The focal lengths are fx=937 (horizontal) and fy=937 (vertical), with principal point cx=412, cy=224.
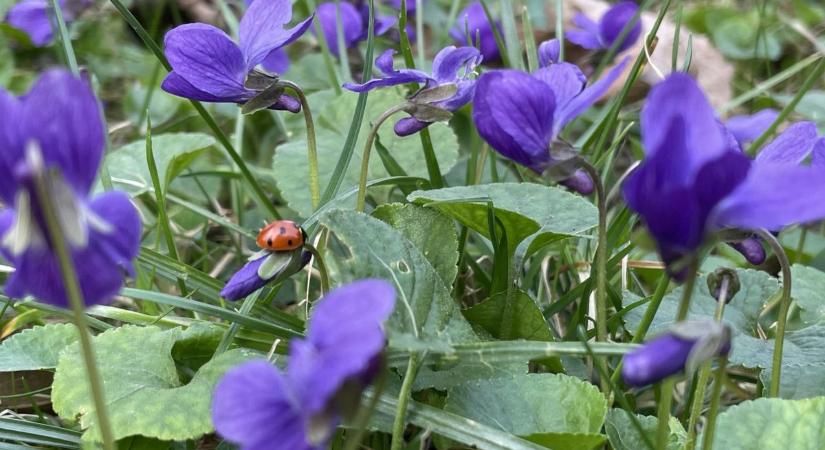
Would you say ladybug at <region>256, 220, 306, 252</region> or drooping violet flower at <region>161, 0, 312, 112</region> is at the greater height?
drooping violet flower at <region>161, 0, 312, 112</region>

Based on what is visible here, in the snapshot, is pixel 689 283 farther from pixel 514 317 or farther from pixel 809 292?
pixel 809 292

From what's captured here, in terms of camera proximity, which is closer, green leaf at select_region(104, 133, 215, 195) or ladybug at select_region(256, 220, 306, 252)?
ladybug at select_region(256, 220, 306, 252)

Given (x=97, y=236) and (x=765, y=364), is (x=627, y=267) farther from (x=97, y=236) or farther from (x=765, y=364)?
(x=97, y=236)

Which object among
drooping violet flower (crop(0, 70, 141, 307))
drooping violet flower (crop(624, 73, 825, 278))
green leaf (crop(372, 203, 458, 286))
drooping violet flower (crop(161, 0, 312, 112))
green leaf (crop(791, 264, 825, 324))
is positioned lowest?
green leaf (crop(791, 264, 825, 324))

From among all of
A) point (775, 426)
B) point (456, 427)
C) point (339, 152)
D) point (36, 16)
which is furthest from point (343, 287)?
point (36, 16)

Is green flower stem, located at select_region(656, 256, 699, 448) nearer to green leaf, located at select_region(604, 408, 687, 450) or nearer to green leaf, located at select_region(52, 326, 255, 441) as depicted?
green leaf, located at select_region(604, 408, 687, 450)

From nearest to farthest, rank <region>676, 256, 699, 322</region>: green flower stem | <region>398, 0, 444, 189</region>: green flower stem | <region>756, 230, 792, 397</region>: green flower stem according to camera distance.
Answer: <region>676, 256, 699, 322</region>: green flower stem < <region>756, 230, 792, 397</region>: green flower stem < <region>398, 0, 444, 189</region>: green flower stem

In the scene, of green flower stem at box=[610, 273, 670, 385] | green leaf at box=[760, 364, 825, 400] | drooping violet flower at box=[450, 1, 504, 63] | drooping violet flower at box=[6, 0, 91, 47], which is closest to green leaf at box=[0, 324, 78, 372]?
green flower stem at box=[610, 273, 670, 385]
